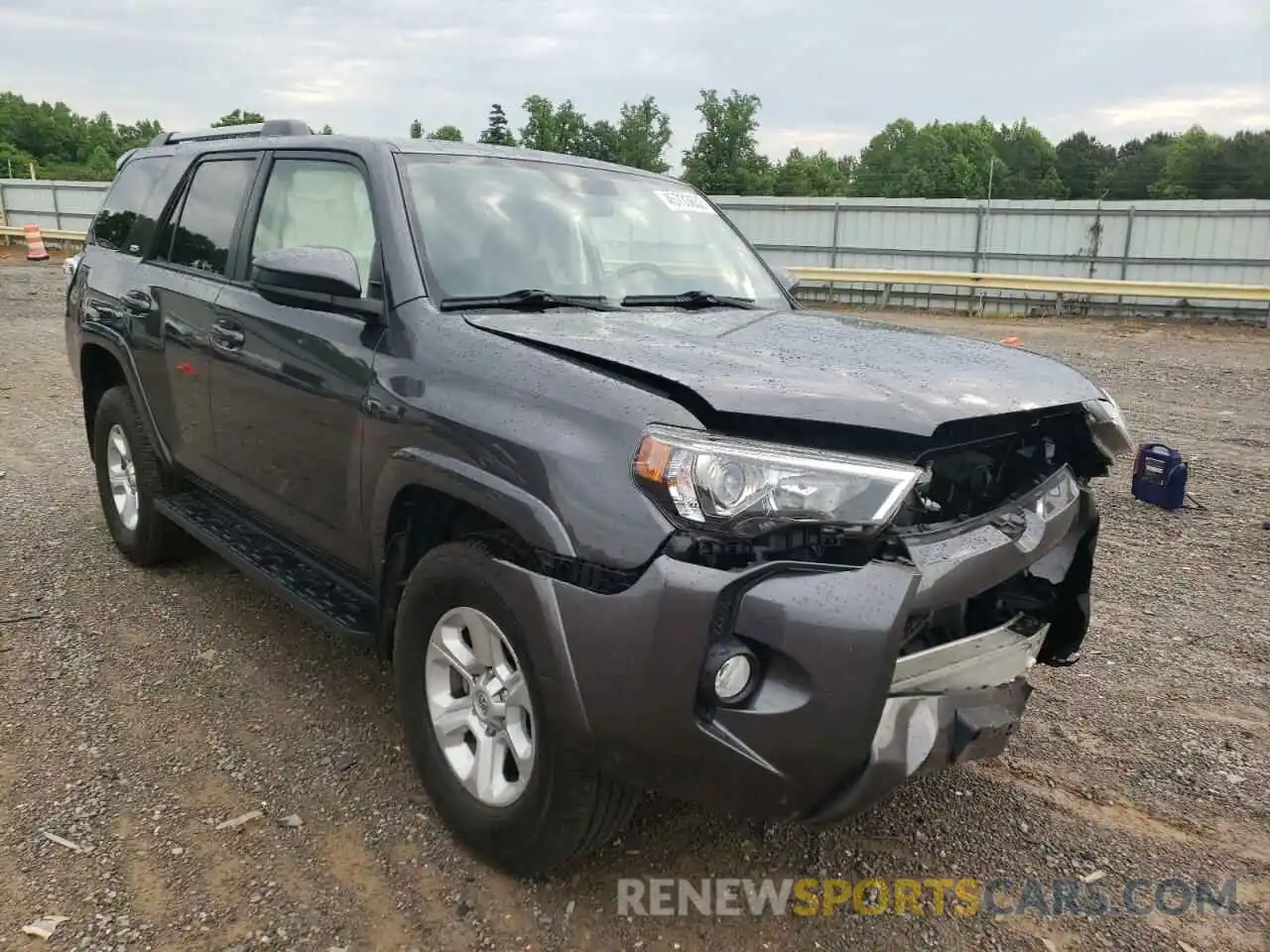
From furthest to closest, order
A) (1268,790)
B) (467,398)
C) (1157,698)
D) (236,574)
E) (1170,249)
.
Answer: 1. (1170,249)
2. (236,574)
3. (1157,698)
4. (1268,790)
5. (467,398)

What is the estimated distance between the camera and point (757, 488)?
6.84ft

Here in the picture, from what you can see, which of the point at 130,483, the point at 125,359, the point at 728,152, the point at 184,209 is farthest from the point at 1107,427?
the point at 728,152

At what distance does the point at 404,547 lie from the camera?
2830mm

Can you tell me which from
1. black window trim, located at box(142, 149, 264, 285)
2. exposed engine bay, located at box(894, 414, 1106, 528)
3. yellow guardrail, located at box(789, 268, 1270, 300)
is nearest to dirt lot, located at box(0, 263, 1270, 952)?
exposed engine bay, located at box(894, 414, 1106, 528)

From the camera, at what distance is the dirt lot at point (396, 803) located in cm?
248

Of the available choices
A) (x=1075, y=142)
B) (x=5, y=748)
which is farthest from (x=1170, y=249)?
(x=1075, y=142)

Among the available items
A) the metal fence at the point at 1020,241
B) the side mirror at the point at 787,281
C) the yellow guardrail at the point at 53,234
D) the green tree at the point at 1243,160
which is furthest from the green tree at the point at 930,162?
the side mirror at the point at 787,281

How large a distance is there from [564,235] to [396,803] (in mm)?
1965

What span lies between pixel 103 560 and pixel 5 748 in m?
1.91

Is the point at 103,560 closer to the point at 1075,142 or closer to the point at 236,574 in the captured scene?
the point at 236,574

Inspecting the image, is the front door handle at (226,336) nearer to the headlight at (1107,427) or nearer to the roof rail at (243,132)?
the roof rail at (243,132)

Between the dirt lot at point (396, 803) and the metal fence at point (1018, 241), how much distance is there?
16.2 meters

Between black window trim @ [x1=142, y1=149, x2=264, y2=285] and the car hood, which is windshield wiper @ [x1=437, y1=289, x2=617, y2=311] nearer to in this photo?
the car hood

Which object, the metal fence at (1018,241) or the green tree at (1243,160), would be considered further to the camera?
the green tree at (1243,160)
